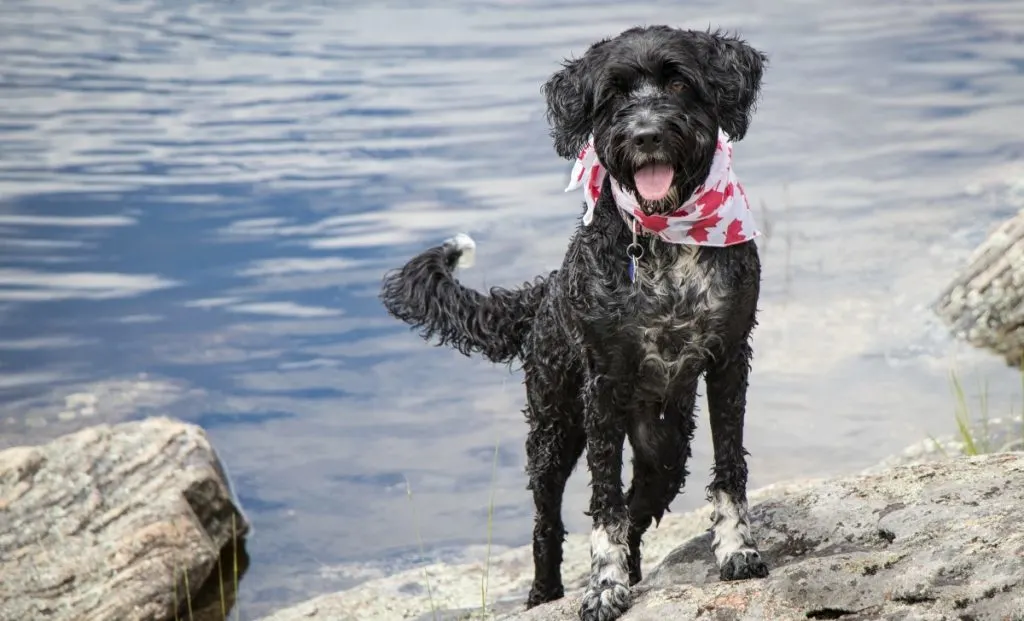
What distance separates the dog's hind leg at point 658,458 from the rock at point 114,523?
8.66 ft

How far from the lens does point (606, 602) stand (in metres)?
4.53

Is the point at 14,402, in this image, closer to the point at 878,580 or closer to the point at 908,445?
the point at 908,445

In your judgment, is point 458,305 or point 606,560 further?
point 458,305

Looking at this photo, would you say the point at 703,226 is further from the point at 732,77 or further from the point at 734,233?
the point at 732,77

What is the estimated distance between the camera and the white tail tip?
607 centimetres

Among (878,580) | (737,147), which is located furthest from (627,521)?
(737,147)

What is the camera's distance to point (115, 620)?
6.99 metres

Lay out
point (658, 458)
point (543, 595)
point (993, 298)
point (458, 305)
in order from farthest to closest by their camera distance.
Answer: point (993, 298)
point (458, 305)
point (543, 595)
point (658, 458)

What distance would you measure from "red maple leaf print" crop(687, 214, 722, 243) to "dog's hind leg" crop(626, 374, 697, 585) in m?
0.53

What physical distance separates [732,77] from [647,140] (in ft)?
1.44

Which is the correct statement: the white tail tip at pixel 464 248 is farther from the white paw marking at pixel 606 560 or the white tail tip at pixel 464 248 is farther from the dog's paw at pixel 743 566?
the dog's paw at pixel 743 566

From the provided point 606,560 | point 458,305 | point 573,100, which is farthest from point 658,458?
point 573,100

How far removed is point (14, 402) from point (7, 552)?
3730 mm

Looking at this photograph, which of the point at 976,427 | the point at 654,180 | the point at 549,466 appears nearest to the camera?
the point at 654,180
